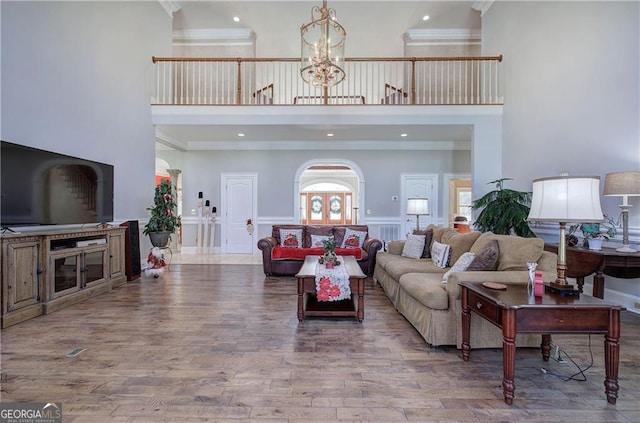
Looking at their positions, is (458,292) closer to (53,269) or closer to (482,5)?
(53,269)

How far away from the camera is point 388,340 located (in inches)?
109

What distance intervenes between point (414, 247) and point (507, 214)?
4.69 feet

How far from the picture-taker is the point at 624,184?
3.14 m

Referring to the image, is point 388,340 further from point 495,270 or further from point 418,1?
point 418,1

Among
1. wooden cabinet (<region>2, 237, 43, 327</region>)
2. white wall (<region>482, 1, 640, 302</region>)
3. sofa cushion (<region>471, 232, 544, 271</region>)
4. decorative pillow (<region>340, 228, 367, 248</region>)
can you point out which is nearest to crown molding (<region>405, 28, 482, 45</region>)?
white wall (<region>482, 1, 640, 302</region>)

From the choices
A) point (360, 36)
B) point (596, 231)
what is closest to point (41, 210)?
point (596, 231)

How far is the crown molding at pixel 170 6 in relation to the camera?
21.1 feet

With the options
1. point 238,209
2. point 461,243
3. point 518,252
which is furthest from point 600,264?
point 238,209

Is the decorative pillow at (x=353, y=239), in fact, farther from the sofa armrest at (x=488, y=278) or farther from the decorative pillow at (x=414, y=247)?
the sofa armrest at (x=488, y=278)

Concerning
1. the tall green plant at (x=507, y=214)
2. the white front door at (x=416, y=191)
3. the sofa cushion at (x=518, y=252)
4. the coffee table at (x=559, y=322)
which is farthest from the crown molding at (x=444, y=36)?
the coffee table at (x=559, y=322)

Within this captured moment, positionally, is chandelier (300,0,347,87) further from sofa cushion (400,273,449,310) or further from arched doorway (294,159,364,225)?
arched doorway (294,159,364,225)

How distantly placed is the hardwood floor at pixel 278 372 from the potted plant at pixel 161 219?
2.26 metres

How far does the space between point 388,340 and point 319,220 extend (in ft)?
40.8

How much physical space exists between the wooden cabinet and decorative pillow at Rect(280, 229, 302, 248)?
3.35 m
